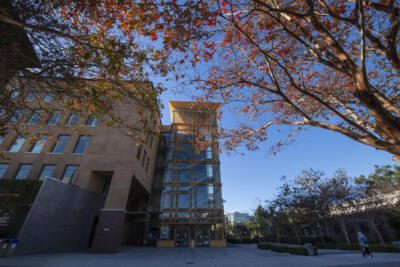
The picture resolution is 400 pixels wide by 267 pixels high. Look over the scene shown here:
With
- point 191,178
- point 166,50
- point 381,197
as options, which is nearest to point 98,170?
point 191,178

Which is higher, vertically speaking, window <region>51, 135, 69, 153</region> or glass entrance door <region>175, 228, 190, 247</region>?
window <region>51, 135, 69, 153</region>

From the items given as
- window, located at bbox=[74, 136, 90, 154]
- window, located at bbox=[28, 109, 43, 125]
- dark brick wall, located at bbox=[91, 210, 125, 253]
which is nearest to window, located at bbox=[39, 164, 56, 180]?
window, located at bbox=[74, 136, 90, 154]

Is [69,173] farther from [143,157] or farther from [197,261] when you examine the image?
[197,261]

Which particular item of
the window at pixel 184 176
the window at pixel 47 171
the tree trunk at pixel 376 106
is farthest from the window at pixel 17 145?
the tree trunk at pixel 376 106

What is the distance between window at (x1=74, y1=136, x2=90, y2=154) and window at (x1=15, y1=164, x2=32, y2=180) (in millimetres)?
4285

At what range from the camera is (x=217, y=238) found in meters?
22.8

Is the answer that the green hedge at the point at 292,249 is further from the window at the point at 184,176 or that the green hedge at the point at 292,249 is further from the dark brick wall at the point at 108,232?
the dark brick wall at the point at 108,232

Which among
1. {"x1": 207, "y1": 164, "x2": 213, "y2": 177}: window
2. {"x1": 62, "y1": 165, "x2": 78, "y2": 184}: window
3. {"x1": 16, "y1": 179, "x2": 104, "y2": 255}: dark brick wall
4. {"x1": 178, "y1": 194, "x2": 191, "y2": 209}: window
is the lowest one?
{"x1": 16, "y1": 179, "x2": 104, "y2": 255}: dark brick wall

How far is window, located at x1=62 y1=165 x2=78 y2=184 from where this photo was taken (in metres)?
17.4

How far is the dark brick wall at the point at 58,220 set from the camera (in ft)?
38.6

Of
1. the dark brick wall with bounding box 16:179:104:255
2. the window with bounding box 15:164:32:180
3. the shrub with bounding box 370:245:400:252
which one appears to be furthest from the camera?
the window with bounding box 15:164:32:180

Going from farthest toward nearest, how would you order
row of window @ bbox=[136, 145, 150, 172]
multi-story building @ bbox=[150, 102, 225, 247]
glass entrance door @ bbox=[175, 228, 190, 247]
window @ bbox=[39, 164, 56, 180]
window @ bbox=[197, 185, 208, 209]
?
window @ bbox=[197, 185, 208, 209]
multi-story building @ bbox=[150, 102, 225, 247]
glass entrance door @ bbox=[175, 228, 190, 247]
row of window @ bbox=[136, 145, 150, 172]
window @ bbox=[39, 164, 56, 180]

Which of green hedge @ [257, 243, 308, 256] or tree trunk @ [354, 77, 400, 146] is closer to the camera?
tree trunk @ [354, 77, 400, 146]

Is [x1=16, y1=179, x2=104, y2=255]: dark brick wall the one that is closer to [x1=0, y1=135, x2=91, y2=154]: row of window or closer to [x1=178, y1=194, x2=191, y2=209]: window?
[x1=0, y1=135, x2=91, y2=154]: row of window
